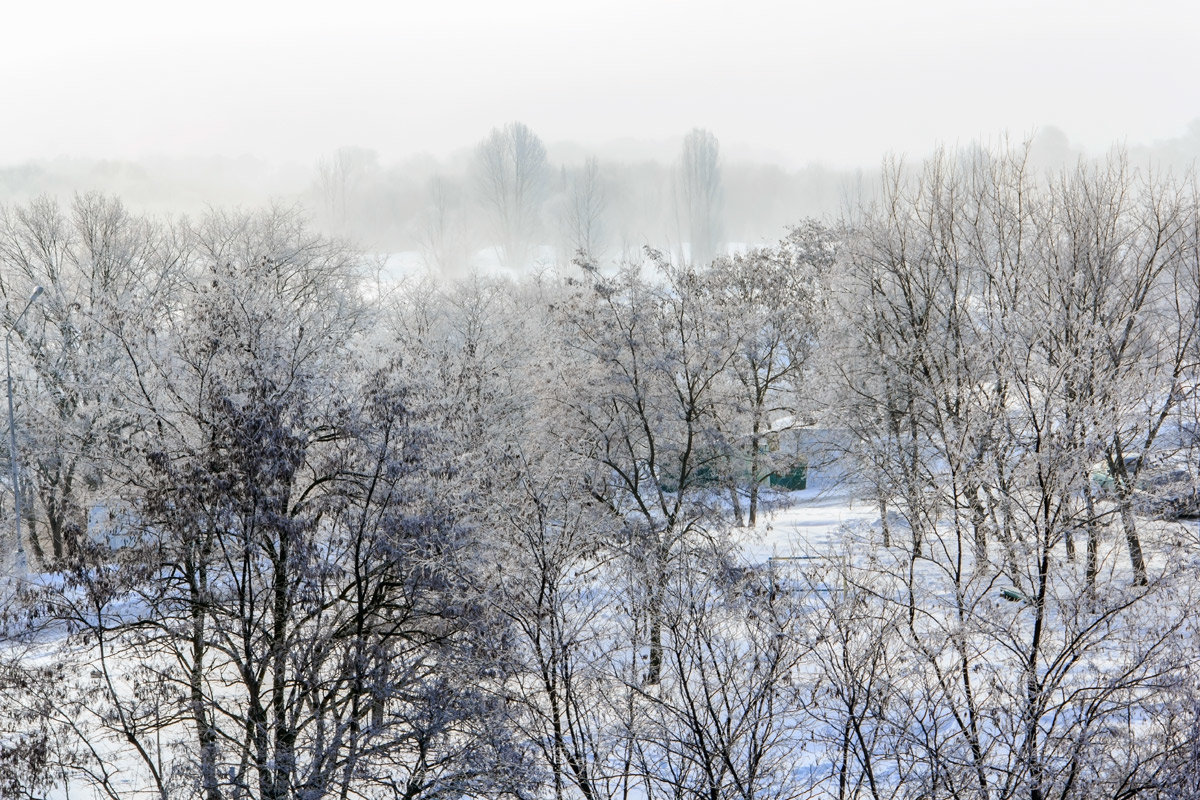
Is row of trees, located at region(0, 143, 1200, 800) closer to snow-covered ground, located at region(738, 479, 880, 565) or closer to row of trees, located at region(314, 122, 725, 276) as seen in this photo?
snow-covered ground, located at region(738, 479, 880, 565)

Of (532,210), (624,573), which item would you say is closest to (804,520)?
(624,573)

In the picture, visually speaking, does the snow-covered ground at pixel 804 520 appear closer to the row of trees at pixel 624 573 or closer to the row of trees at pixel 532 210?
the row of trees at pixel 624 573

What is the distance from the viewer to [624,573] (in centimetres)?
1454

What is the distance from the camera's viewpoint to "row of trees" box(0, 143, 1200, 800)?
1082cm

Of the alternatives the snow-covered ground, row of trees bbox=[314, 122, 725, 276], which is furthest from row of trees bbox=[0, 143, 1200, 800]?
row of trees bbox=[314, 122, 725, 276]

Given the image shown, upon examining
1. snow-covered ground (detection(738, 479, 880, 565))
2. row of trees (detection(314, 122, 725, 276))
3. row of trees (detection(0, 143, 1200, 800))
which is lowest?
snow-covered ground (detection(738, 479, 880, 565))

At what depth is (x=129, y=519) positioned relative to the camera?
1416 cm

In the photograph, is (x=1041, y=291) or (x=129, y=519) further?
(x=1041, y=291)

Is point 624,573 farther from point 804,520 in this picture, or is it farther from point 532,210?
point 532,210

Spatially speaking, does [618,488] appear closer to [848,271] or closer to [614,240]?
[848,271]

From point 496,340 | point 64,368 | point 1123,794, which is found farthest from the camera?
point 496,340

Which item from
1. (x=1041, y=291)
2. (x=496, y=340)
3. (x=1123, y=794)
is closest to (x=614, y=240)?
(x=496, y=340)

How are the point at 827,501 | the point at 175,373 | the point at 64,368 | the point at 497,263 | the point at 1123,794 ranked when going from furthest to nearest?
the point at 497,263 < the point at 827,501 < the point at 64,368 < the point at 175,373 < the point at 1123,794

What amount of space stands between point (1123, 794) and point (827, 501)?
24666 mm
